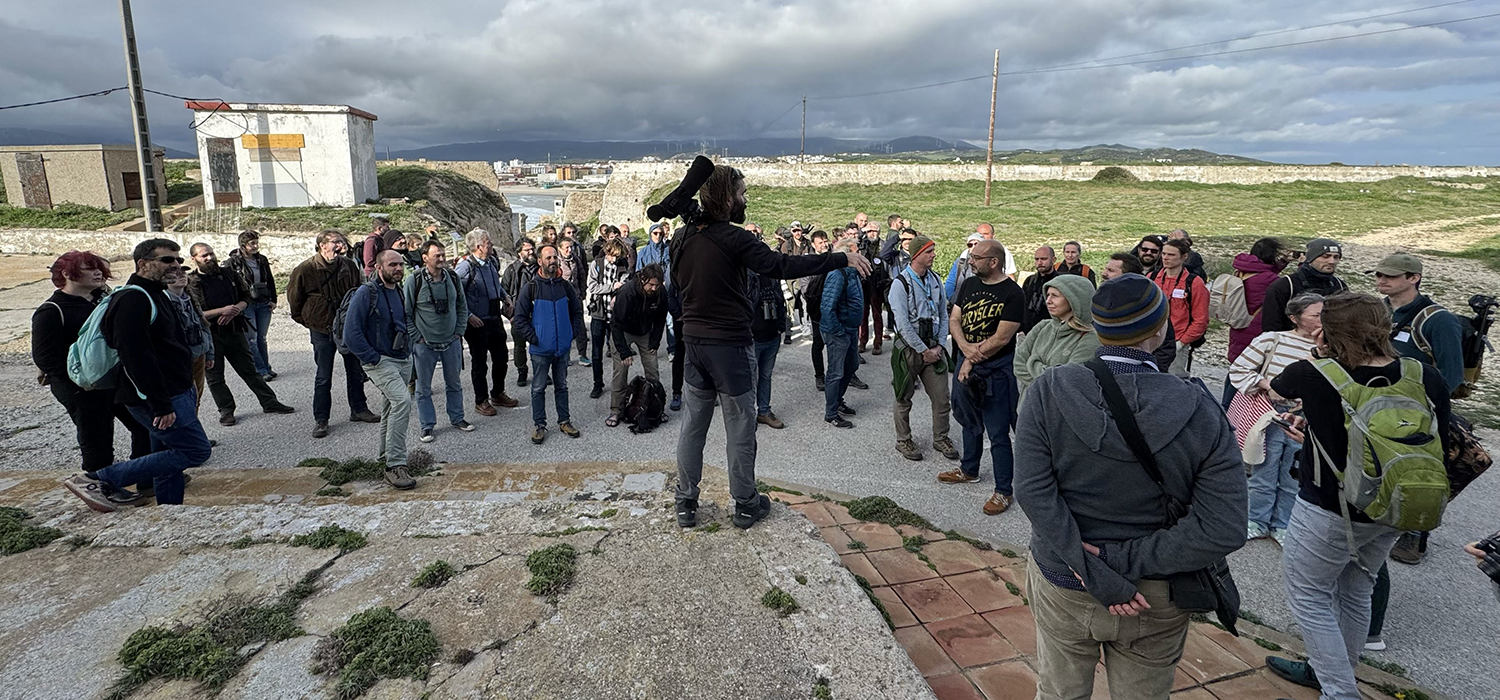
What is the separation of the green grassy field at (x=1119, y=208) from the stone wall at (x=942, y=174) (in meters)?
1.45

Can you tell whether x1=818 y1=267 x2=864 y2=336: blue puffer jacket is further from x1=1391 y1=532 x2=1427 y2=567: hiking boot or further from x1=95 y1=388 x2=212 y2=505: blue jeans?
x1=95 y1=388 x2=212 y2=505: blue jeans

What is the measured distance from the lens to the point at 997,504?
4840 mm

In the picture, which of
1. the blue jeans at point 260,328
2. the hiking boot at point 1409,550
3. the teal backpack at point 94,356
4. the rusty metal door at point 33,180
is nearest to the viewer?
the teal backpack at point 94,356

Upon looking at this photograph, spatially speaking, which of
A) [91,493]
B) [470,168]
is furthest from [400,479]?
[470,168]

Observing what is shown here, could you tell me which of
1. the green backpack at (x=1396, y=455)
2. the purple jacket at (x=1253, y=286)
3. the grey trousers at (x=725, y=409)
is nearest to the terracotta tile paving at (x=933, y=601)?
the grey trousers at (x=725, y=409)

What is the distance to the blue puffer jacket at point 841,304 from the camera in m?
6.63

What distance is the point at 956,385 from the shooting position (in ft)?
17.0

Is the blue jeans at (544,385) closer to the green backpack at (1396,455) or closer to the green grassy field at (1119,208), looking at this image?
the green backpack at (1396,455)

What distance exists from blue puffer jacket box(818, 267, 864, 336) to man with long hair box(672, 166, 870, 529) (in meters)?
3.10

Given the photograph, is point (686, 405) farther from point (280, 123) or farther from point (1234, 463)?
point (280, 123)

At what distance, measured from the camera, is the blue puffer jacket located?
663 centimetres

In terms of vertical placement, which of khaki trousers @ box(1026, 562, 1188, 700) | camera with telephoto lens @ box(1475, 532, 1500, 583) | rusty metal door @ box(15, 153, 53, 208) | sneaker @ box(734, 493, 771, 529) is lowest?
sneaker @ box(734, 493, 771, 529)

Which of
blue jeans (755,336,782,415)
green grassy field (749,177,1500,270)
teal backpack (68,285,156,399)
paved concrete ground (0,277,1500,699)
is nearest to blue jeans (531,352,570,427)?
paved concrete ground (0,277,1500,699)

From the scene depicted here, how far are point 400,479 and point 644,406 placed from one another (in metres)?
2.12
